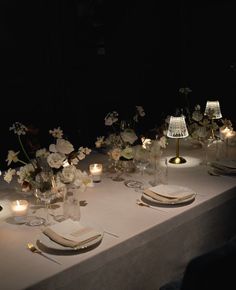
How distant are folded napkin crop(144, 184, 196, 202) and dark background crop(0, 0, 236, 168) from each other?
2458mm

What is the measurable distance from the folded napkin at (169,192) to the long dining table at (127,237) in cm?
4

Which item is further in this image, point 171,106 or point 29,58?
point 171,106

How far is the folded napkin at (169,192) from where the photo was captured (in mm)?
2041

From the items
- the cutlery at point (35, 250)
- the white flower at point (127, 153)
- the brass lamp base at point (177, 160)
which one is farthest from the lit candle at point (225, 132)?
the cutlery at point (35, 250)

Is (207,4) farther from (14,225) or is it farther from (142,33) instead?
(14,225)

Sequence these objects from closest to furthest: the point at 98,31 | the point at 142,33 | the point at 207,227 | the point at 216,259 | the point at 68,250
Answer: the point at 216,259, the point at 68,250, the point at 207,227, the point at 98,31, the point at 142,33

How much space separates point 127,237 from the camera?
1.68 meters

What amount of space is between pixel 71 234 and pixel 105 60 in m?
4.23

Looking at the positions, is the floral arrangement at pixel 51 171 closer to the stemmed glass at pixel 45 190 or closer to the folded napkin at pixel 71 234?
the stemmed glass at pixel 45 190

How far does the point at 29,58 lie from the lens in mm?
4918

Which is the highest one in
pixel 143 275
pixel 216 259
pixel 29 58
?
pixel 29 58

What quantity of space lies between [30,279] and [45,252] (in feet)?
0.64

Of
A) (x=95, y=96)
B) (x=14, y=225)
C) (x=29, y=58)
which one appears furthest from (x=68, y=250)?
(x=95, y=96)

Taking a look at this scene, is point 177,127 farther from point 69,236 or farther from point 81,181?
point 69,236
